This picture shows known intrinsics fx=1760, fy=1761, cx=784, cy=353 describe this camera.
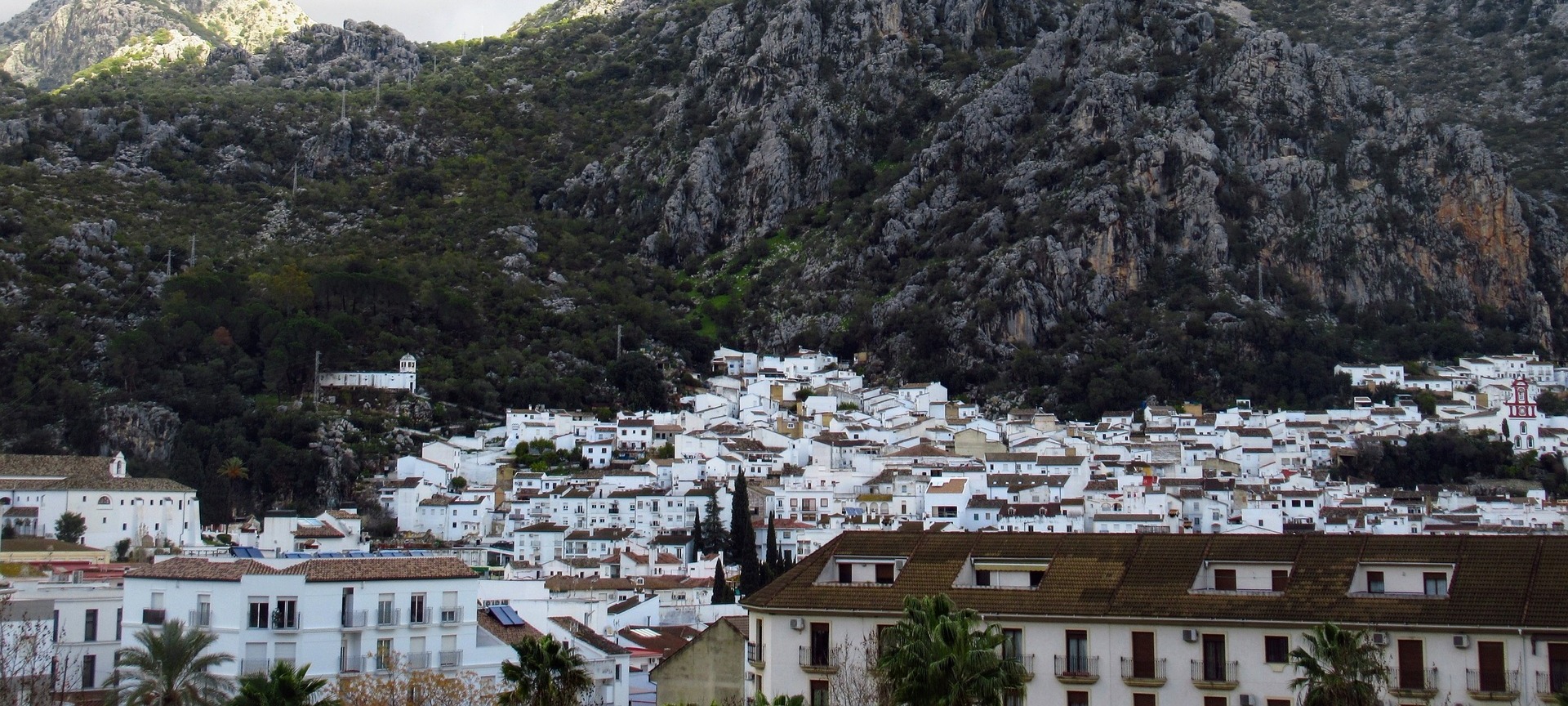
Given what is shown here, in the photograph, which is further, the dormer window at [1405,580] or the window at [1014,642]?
the window at [1014,642]

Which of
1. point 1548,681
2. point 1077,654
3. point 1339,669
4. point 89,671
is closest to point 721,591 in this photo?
point 89,671

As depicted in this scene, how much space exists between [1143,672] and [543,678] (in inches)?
384

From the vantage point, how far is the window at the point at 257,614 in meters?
33.8

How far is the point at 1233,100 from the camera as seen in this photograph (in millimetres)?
144875

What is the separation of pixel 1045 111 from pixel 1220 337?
33579mm

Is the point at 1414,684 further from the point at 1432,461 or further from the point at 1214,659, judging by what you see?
the point at 1432,461

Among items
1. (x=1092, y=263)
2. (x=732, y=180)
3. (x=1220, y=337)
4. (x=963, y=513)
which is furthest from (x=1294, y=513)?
(x=732, y=180)

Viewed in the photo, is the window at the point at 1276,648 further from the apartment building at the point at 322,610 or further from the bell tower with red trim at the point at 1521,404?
the bell tower with red trim at the point at 1521,404

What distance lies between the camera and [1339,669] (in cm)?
2480

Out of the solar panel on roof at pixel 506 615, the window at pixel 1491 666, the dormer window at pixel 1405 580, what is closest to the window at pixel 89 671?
the solar panel on roof at pixel 506 615

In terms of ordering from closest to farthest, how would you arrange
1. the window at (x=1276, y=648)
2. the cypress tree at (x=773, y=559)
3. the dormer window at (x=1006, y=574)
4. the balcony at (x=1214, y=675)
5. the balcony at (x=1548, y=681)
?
the balcony at (x=1548, y=681) < the window at (x=1276, y=648) < the balcony at (x=1214, y=675) < the dormer window at (x=1006, y=574) < the cypress tree at (x=773, y=559)

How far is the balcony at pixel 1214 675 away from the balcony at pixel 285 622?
17043mm

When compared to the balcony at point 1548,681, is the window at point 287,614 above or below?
above

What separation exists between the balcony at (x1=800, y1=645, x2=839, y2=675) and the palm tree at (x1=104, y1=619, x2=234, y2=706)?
965 cm
